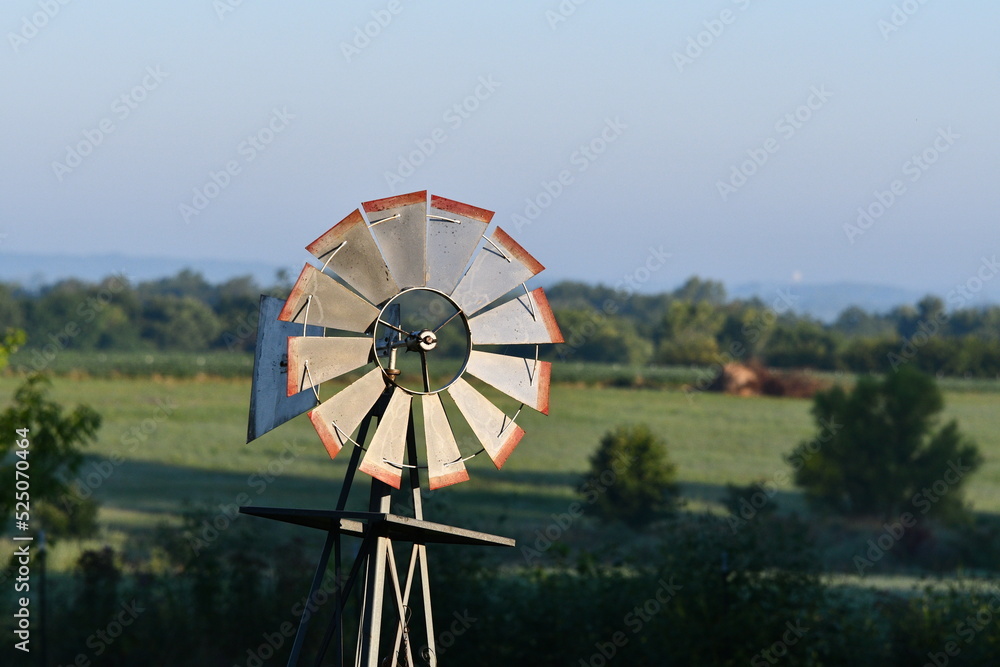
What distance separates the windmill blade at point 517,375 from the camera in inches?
178

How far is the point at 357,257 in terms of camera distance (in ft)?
14.2

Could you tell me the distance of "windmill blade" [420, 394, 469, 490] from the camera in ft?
14.3

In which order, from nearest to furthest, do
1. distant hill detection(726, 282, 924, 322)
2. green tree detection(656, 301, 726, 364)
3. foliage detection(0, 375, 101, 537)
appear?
foliage detection(0, 375, 101, 537)
green tree detection(656, 301, 726, 364)
distant hill detection(726, 282, 924, 322)

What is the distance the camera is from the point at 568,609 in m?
10.1

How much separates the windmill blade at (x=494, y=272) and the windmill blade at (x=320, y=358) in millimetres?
488

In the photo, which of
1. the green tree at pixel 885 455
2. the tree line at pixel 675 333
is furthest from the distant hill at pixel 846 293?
the green tree at pixel 885 455

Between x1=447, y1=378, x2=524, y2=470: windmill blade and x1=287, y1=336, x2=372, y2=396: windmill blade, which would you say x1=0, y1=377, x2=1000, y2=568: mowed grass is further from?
x1=287, y1=336, x2=372, y2=396: windmill blade

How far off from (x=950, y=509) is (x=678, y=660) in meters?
17.7

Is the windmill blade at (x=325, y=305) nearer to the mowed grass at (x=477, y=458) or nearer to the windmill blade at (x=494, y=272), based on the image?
the windmill blade at (x=494, y=272)

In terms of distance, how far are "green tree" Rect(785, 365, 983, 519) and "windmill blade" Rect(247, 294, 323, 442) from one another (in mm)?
21591

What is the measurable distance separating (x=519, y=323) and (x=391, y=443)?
0.77m

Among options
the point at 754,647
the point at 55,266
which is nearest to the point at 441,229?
the point at 754,647

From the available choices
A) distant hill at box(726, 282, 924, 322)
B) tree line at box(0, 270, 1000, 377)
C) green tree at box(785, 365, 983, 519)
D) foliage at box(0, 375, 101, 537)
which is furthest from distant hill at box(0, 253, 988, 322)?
foliage at box(0, 375, 101, 537)

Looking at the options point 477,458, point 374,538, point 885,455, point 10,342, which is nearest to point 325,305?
point 374,538
